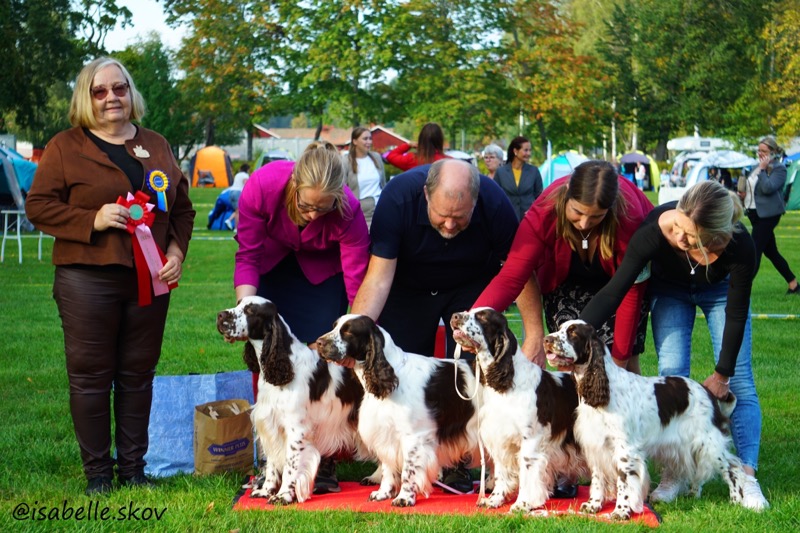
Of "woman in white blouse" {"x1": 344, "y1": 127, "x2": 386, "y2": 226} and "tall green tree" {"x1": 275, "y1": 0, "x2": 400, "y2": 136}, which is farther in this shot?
"tall green tree" {"x1": 275, "y1": 0, "x2": 400, "y2": 136}

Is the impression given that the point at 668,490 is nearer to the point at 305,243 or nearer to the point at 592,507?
the point at 592,507

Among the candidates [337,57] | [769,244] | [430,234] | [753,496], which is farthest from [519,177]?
[337,57]

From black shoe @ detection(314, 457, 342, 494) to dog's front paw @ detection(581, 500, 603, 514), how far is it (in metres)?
1.26

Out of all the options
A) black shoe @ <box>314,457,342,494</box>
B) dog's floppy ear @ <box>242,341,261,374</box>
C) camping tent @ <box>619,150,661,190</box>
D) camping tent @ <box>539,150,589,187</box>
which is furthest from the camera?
camping tent @ <box>619,150,661,190</box>

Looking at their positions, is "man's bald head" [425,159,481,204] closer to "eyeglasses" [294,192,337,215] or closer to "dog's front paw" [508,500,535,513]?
"eyeglasses" [294,192,337,215]

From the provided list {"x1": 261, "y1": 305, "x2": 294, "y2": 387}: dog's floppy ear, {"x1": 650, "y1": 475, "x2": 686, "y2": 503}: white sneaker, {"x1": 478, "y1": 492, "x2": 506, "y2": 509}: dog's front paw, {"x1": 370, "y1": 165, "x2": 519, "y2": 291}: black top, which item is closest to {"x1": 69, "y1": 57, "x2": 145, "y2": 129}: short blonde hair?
{"x1": 261, "y1": 305, "x2": 294, "y2": 387}: dog's floppy ear

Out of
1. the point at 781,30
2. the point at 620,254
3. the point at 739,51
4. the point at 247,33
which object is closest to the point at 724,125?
the point at 739,51

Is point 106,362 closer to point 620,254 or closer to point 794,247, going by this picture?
point 620,254

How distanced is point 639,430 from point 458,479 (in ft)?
3.47

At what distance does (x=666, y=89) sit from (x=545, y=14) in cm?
2425

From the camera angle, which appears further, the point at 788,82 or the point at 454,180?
the point at 788,82

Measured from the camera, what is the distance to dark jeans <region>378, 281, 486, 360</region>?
5320 millimetres

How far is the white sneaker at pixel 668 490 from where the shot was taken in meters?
4.71

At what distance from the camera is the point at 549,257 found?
4945mm
